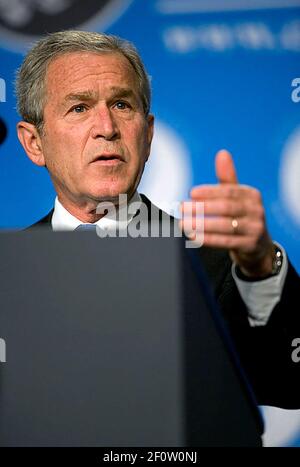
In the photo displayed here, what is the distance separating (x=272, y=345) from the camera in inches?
29.7

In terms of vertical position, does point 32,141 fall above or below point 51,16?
below

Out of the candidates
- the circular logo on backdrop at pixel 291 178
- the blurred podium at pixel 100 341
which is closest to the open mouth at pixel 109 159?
the circular logo on backdrop at pixel 291 178

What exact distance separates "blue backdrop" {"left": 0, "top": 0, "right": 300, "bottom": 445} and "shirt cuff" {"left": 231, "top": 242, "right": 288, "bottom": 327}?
935 mm

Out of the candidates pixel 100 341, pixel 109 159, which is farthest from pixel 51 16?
pixel 100 341

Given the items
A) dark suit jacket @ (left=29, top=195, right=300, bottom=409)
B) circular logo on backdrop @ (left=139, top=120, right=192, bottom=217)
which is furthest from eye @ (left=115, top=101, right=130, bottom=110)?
dark suit jacket @ (left=29, top=195, right=300, bottom=409)

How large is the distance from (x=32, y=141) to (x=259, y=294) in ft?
2.86

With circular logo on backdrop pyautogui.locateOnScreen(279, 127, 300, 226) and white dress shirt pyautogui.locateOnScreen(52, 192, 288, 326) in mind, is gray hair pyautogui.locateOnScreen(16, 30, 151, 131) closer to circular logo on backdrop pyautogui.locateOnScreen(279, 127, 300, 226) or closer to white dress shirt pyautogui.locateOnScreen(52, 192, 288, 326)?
circular logo on backdrop pyautogui.locateOnScreen(279, 127, 300, 226)

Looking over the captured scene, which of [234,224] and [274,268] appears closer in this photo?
[234,224]

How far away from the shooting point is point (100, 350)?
0.52 meters

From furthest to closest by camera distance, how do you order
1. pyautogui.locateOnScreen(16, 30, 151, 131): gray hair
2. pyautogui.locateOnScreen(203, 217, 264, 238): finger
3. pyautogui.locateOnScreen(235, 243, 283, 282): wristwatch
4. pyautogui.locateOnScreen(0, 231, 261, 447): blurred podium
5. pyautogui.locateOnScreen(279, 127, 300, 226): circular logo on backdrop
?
pyautogui.locateOnScreen(279, 127, 300, 226): circular logo on backdrop → pyautogui.locateOnScreen(16, 30, 151, 131): gray hair → pyautogui.locateOnScreen(235, 243, 283, 282): wristwatch → pyautogui.locateOnScreen(203, 217, 264, 238): finger → pyautogui.locateOnScreen(0, 231, 261, 447): blurred podium

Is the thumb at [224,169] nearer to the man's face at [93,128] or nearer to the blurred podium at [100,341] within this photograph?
the blurred podium at [100,341]

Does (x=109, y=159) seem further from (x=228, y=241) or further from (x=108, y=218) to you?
(x=228, y=241)

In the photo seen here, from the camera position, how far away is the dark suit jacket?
2.44 feet
